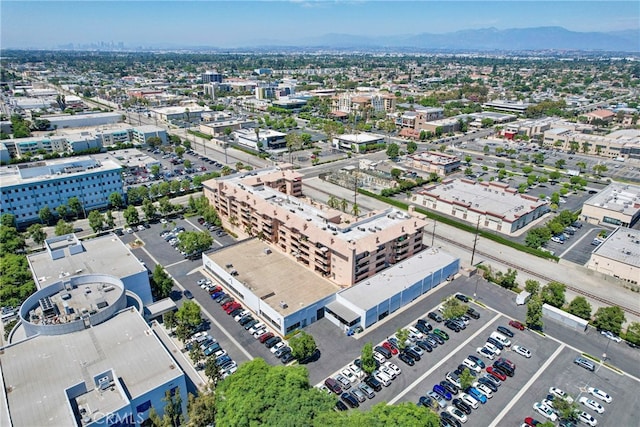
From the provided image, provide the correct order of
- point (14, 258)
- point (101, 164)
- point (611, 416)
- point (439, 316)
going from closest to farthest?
point (611, 416) → point (439, 316) → point (14, 258) → point (101, 164)

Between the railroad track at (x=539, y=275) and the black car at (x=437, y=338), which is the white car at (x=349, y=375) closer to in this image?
the black car at (x=437, y=338)

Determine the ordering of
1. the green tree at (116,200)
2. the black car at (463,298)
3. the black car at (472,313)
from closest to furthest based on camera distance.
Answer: the black car at (472,313)
the black car at (463,298)
the green tree at (116,200)

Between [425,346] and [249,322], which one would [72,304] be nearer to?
[249,322]

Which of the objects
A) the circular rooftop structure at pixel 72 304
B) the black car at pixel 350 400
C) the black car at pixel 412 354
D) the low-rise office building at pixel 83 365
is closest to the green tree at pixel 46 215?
the circular rooftop structure at pixel 72 304

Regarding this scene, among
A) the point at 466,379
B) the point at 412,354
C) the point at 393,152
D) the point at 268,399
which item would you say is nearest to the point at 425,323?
the point at 412,354

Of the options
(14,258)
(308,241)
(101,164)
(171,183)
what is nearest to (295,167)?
(171,183)

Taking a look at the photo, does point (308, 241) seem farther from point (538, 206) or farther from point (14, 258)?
point (538, 206)

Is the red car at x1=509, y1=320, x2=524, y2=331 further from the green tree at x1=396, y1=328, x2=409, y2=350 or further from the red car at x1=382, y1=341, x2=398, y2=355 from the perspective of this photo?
the red car at x1=382, y1=341, x2=398, y2=355
